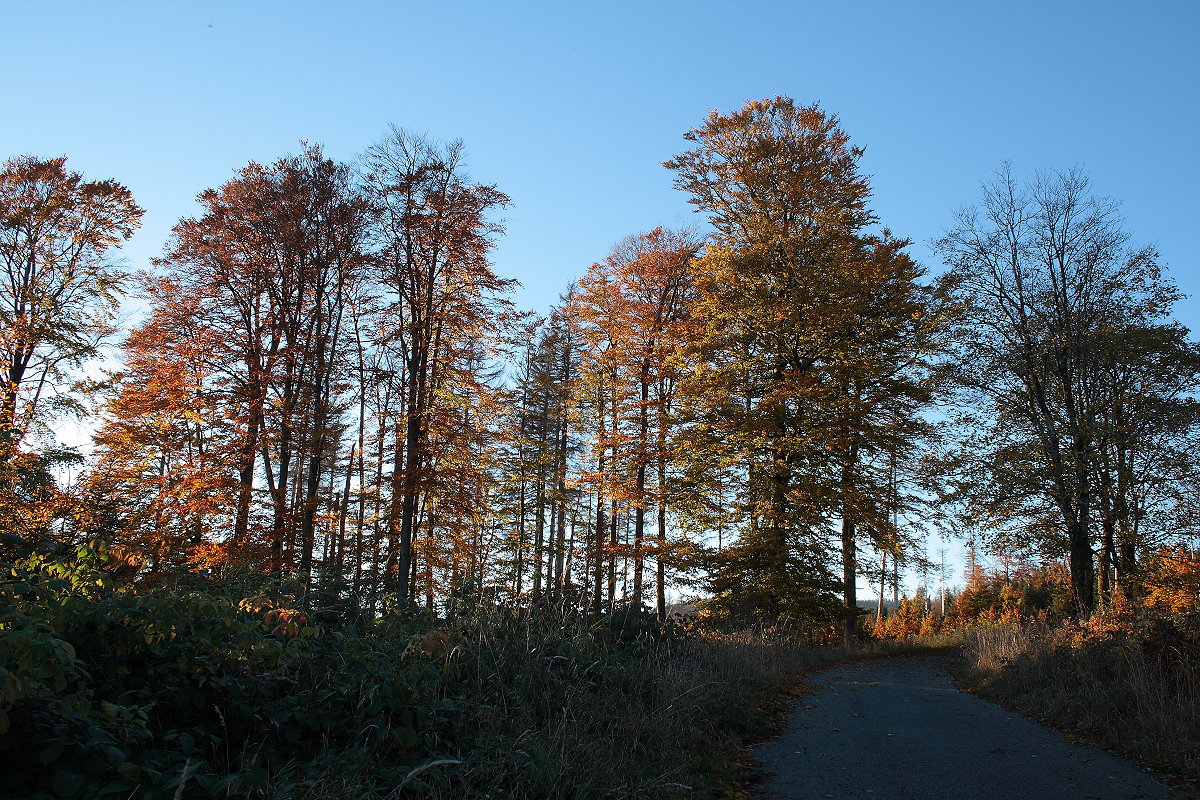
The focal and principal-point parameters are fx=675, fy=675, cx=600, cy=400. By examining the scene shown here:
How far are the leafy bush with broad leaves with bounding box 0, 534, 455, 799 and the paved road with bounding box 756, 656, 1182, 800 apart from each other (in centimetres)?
320

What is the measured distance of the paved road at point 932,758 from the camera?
5305mm

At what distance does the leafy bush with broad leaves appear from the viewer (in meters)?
2.71

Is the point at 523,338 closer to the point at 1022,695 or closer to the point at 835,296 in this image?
the point at 835,296

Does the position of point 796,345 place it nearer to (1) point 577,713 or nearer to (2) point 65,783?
(1) point 577,713

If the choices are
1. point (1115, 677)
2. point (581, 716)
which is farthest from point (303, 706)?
point (1115, 677)

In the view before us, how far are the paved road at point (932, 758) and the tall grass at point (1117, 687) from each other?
32cm

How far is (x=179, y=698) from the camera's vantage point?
361 centimetres

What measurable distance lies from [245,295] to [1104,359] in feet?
72.9

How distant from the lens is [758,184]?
18.9m

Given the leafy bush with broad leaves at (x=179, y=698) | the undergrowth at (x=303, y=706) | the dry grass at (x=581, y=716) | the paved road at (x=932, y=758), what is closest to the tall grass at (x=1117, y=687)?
the paved road at (x=932, y=758)

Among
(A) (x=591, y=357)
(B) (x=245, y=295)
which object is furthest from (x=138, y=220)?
(A) (x=591, y=357)

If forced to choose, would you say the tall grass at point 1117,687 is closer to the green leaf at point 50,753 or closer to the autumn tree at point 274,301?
the green leaf at point 50,753

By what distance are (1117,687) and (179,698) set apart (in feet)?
29.7

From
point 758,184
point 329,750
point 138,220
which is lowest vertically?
point 329,750
